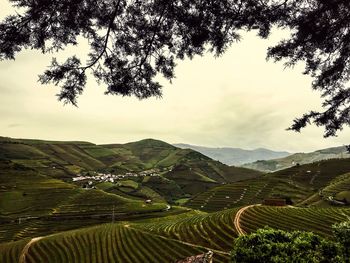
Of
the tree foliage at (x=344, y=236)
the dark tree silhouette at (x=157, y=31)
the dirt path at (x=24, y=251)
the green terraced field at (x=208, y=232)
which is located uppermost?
the dark tree silhouette at (x=157, y=31)

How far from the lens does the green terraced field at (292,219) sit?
179 feet

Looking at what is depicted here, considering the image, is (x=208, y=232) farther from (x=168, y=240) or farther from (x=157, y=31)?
(x=157, y=31)

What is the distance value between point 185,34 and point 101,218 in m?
116

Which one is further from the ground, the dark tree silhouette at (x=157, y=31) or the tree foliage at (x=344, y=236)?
the dark tree silhouette at (x=157, y=31)

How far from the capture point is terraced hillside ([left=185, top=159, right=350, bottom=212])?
456ft

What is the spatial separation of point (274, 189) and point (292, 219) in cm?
9255

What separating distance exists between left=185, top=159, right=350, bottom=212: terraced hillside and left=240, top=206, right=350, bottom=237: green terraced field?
6468 cm

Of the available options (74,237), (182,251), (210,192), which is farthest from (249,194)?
(182,251)

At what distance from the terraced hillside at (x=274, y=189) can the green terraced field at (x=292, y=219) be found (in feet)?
212

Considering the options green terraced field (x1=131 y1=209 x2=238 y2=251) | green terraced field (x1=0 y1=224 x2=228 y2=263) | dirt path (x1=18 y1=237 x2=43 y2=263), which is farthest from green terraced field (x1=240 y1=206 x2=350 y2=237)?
dirt path (x1=18 y1=237 x2=43 y2=263)

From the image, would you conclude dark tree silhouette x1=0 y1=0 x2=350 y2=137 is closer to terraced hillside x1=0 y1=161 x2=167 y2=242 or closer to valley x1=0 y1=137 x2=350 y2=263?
valley x1=0 y1=137 x2=350 y2=263

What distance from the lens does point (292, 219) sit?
59219 millimetres

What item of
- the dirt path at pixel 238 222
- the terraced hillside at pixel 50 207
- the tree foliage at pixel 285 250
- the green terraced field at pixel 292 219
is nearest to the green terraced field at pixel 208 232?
the dirt path at pixel 238 222

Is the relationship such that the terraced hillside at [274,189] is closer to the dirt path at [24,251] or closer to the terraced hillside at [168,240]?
the terraced hillside at [168,240]
